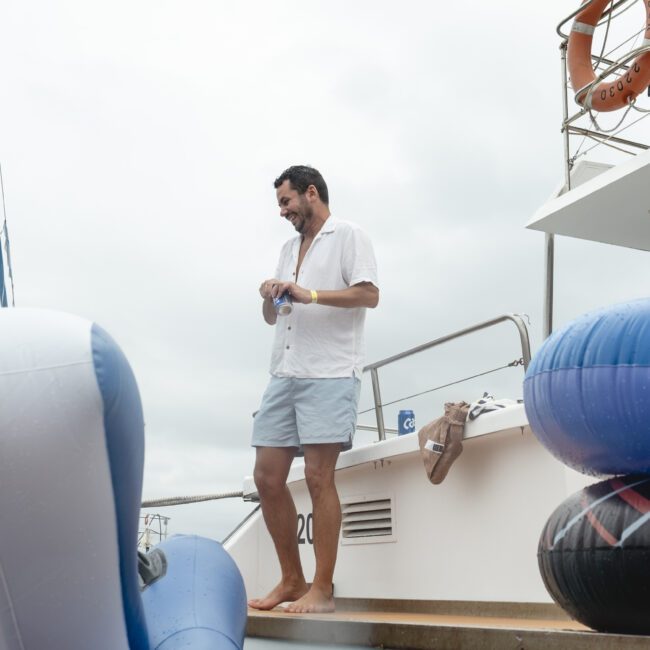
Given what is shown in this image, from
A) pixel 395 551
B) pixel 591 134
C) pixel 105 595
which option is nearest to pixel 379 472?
pixel 395 551

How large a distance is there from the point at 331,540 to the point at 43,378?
7.35ft

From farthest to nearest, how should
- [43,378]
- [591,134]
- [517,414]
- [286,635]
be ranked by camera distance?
1. [591,134]
2. [517,414]
3. [286,635]
4. [43,378]

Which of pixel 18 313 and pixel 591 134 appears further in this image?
pixel 591 134

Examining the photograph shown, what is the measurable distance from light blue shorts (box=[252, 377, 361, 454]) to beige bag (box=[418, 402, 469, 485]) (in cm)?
33

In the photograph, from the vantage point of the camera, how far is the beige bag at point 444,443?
3.24m

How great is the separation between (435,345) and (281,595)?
4.17 feet

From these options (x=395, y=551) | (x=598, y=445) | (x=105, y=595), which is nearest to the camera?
(x=105, y=595)

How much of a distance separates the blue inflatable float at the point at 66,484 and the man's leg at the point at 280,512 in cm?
215

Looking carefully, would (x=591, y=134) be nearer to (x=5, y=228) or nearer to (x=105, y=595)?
(x=5, y=228)

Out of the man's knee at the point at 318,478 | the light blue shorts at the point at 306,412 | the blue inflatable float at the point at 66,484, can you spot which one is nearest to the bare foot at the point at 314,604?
the man's knee at the point at 318,478

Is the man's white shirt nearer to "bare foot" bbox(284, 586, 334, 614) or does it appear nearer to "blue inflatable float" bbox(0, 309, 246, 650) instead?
"bare foot" bbox(284, 586, 334, 614)

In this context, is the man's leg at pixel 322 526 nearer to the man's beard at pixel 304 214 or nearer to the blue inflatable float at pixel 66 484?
the man's beard at pixel 304 214

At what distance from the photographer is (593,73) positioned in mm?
5086

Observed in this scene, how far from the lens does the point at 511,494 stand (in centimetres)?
316
